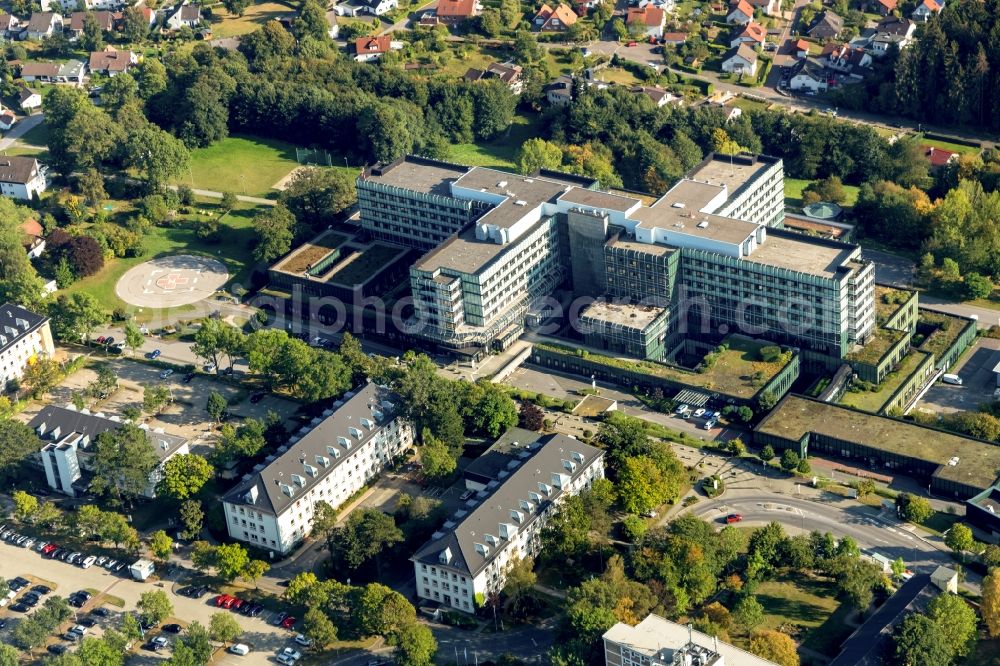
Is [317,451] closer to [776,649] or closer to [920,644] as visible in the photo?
[776,649]

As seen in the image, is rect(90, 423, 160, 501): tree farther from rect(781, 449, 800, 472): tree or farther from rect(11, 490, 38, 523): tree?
rect(781, 449, 800, 472): tree

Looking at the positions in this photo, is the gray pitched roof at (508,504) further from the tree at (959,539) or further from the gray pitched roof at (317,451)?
the tree at (959,539)

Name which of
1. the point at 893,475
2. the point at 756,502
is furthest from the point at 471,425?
the point at 893,475

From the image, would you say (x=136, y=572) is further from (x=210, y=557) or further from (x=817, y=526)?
(x=817, y=526)

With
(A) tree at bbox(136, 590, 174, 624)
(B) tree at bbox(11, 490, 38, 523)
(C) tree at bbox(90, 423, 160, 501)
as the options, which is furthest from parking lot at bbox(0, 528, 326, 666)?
(C) tree at bbox(90, 423, 160, 501)

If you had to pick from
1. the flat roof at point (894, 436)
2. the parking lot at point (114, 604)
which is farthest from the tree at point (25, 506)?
the flat roof at point (894, 436)

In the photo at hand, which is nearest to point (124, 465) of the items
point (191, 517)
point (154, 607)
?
point (191, 517)
